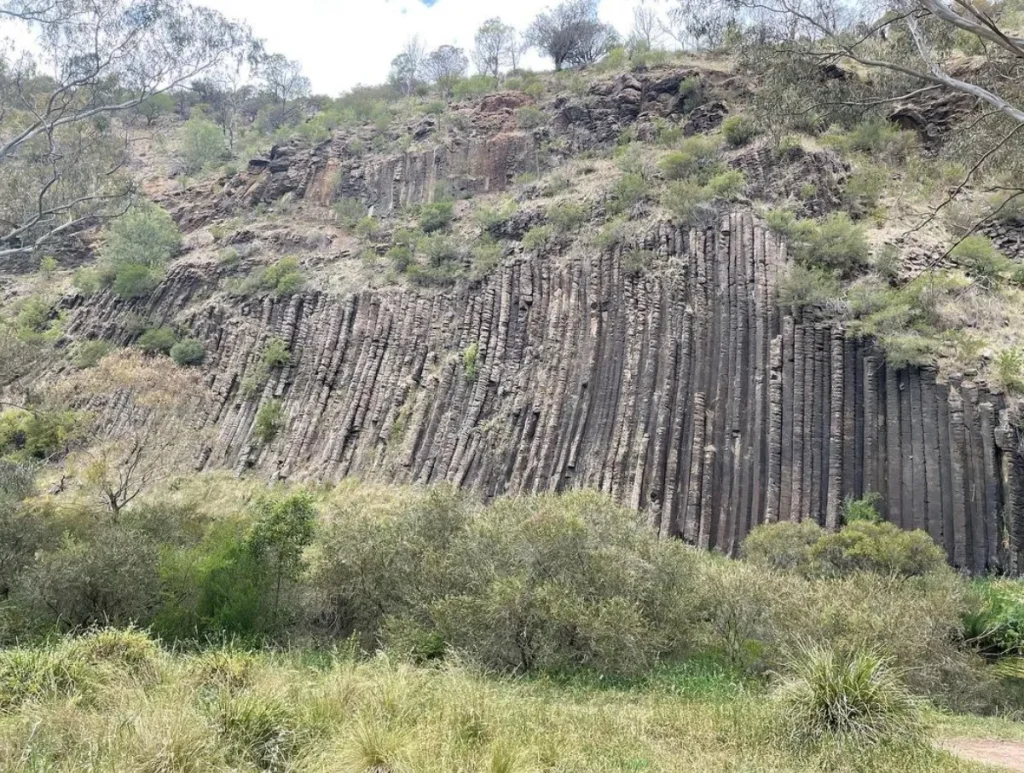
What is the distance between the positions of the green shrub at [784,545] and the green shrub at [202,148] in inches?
1843

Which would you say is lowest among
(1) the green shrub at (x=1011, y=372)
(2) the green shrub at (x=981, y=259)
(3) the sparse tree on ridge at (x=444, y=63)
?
(1) the green shrub at (x=1011, y=372)

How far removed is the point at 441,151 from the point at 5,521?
30.0 meters

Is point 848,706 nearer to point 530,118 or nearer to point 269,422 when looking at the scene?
point 269,422

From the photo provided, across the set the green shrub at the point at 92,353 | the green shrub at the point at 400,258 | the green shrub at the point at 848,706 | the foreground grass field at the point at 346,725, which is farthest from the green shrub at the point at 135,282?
the green shrub at the point at 848,706

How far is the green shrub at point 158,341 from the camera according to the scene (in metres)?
31.8

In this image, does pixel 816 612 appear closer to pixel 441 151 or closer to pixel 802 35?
pixel 802 35

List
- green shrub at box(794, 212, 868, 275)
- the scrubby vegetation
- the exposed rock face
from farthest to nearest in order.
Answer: green shrub at box(794, 212, 868, 275) < the exposed rock face < the scrubby vegetation

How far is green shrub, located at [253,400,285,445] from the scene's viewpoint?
2727 cm

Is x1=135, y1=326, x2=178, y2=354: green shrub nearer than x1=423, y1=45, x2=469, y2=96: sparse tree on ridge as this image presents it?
Yes

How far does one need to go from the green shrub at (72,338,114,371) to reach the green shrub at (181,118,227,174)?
68.5 ft

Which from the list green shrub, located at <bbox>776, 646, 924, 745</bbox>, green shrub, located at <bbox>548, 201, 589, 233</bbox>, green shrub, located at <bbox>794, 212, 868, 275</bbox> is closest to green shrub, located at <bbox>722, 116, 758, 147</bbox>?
green shrub, located at <bbox>548, 201, 589, 233</bbox>

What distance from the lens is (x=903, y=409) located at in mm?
17641

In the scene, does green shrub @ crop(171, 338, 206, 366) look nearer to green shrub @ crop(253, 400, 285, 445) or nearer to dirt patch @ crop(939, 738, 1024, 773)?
green shrub @ crop(253, 400, 285, 445)

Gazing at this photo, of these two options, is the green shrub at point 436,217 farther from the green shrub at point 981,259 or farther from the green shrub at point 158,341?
the green shrub at point 981,259
